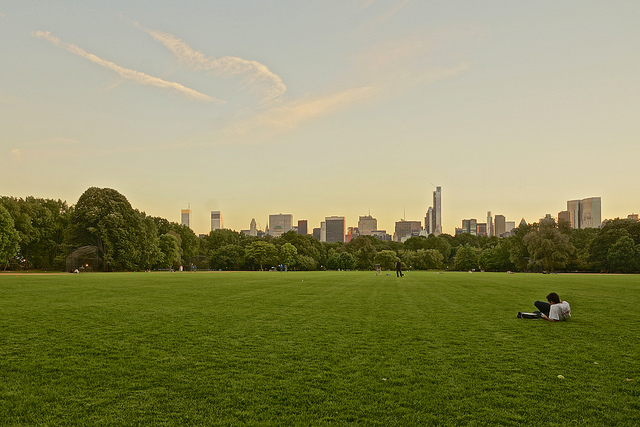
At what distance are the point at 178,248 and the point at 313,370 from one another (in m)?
83.6

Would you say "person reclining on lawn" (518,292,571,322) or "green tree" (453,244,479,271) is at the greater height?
"person reclining on lawn" (518,292,571,322)

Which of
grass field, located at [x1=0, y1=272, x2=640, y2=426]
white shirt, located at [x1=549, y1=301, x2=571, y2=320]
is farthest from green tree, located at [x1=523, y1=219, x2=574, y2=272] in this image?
white shirt, located at [x1=549, y1=301, x2=571, y2=320]

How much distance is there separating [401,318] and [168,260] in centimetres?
7631

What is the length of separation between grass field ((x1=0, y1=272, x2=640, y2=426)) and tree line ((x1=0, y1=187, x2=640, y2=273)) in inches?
2235

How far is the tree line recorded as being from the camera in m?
63.2

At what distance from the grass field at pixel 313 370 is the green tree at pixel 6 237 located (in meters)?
55.5

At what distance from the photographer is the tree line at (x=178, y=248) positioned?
2489 inches

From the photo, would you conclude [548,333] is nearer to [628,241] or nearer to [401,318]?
[401,318]

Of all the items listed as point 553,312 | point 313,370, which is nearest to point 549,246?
point 553,312

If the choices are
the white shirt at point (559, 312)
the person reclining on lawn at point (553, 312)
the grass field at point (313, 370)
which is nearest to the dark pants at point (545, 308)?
the person reclining on lawn at point (553, 312)

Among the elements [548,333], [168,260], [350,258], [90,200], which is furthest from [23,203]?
[548,333]

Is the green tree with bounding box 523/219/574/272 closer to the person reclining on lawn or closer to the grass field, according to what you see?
the grass field

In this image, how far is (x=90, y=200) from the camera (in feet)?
211

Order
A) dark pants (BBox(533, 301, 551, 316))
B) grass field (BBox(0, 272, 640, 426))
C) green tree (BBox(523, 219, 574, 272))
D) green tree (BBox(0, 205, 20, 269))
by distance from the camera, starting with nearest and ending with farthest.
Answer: grass field (BBox(0, 272, 640, 426))
dark pants (BBox(533, 301, 551, 316))
green tree (BBox(0, 205, 20, 269))
green tree (BBox(523, 219, 574, 272))
